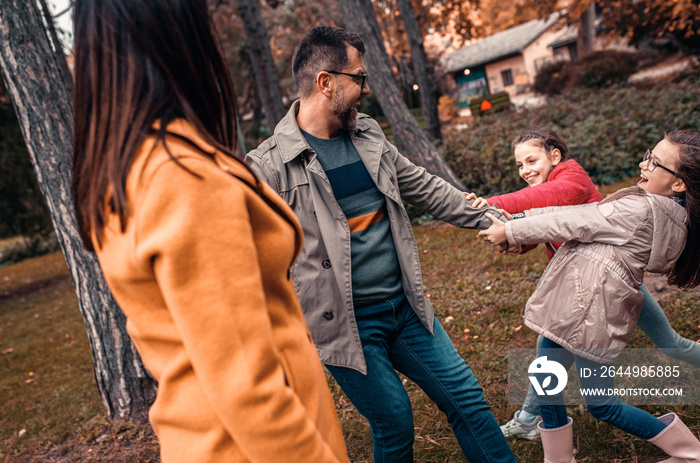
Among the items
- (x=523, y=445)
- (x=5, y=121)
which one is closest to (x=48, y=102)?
(x=523, y=445)

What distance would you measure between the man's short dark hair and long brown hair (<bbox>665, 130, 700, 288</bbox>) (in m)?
1.60

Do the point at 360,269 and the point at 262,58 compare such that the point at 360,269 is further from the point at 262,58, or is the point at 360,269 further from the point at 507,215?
the point at 262,58

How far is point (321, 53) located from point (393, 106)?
6.62 m

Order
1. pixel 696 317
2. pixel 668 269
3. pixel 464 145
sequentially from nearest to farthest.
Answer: pixel 668 269, pixel 696 317, pixel 464 145

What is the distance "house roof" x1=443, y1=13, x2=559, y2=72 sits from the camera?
41938 millimetres

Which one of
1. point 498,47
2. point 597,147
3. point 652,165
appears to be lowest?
point 597,147

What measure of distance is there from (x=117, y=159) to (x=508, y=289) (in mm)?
4800

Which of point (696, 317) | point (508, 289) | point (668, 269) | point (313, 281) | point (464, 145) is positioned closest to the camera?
point (313, 281)

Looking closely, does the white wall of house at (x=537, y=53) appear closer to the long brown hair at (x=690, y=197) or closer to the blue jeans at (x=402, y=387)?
the long brown hair at (x=690, y=197)

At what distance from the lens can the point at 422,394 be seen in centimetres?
399

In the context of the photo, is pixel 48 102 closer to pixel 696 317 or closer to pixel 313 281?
pixel 313 281

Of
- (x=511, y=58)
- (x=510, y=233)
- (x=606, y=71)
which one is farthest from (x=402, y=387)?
(x=511, y=58)

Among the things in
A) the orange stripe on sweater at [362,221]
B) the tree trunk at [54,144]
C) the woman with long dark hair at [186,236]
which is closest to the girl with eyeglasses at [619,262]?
the orange stripe on sweater at [362,221]

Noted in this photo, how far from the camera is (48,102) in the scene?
4.13 metres
